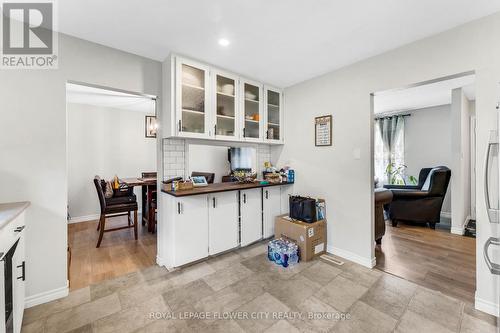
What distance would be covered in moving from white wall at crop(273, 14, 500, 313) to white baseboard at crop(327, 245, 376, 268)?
0.01 m

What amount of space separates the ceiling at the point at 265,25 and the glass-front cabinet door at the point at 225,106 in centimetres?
30

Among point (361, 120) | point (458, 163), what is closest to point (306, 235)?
point (361, 120)

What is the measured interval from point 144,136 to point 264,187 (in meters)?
3.57

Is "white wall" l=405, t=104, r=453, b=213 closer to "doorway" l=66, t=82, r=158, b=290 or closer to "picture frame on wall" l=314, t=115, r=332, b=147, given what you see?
"picture frame on wall" l=314, t=115, r=332, b=147

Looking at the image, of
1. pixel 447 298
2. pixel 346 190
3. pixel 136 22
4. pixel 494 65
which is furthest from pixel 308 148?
pixel 136 22

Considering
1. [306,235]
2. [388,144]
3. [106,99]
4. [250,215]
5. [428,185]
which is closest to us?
[306,235]

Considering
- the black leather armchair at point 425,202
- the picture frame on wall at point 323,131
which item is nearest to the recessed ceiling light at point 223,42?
the picture frame on wall at point 323,131

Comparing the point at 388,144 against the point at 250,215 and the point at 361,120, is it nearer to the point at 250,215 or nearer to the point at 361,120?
the point at 361,120

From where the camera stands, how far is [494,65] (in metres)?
1.72

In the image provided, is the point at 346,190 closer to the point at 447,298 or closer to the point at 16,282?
the point at 447,298

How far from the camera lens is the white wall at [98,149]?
4.31 metres

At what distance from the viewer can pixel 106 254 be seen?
112 inches

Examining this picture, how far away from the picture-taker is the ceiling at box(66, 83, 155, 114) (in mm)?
3586

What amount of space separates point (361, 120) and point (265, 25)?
1533mm
